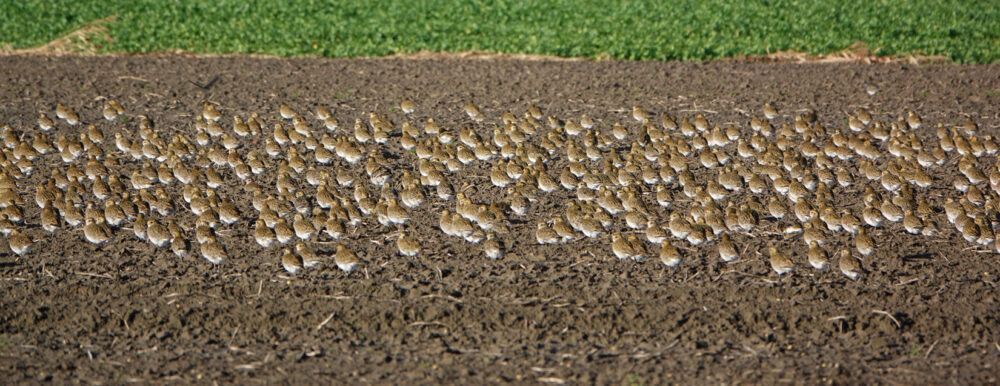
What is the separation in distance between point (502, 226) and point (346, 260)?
1.72 meters

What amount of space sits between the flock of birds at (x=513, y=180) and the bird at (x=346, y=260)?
0.05 feet

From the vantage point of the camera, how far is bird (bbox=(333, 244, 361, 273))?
336 inches

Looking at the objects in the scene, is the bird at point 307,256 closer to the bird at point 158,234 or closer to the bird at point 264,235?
the bird at point 264,235

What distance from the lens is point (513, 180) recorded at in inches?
430

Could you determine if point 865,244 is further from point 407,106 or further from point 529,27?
point 529,27

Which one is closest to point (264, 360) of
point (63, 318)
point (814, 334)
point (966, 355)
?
point (63, 318)

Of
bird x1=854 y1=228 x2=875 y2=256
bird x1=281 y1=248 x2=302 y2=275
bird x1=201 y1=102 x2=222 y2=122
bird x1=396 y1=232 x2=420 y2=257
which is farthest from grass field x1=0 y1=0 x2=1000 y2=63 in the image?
bird x1=281 y1=248 x2=302 y2=275

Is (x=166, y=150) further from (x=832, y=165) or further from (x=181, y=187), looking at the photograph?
(x=832, y=165)

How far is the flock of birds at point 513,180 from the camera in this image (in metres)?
9.30

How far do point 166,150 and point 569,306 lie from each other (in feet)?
19.3

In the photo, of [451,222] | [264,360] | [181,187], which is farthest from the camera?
[181,187]

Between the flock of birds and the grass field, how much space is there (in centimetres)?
392

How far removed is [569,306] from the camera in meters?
7.93

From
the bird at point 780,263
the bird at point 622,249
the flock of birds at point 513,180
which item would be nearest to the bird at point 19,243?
the flock of birds at point 513,180
